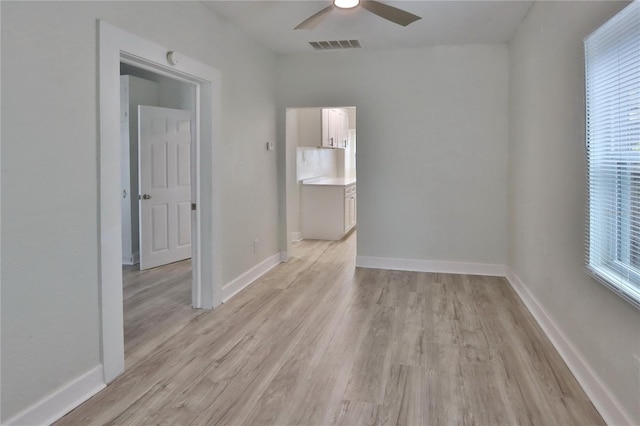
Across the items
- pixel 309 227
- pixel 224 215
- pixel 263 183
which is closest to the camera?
pixel 224 215

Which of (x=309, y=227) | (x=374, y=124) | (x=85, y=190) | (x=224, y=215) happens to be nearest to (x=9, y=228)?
(x=85, y=190)

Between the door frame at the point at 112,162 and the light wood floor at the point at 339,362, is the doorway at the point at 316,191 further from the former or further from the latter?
the door frame at the point at 112,162

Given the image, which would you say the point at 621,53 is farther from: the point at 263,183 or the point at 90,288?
the point at 263,183

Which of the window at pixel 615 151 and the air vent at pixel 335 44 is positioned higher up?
the air vent at pixel 335 44

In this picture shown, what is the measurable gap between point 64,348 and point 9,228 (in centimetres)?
69

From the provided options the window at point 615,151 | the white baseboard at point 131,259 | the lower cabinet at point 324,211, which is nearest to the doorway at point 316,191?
the lower cabinet at point 324,211

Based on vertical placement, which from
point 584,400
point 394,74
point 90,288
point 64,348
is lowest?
point 584,400

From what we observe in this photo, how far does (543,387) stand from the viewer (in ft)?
7.98

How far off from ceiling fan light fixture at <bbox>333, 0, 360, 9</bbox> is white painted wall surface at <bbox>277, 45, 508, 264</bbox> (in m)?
2.21

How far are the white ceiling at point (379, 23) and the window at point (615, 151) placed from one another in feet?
5.43

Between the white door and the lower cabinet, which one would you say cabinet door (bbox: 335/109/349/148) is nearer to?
the lower cabinet

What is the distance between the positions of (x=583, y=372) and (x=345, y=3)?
8.69 feet

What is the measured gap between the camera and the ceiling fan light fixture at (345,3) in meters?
2.92

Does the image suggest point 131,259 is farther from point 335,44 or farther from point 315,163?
point 315,163
